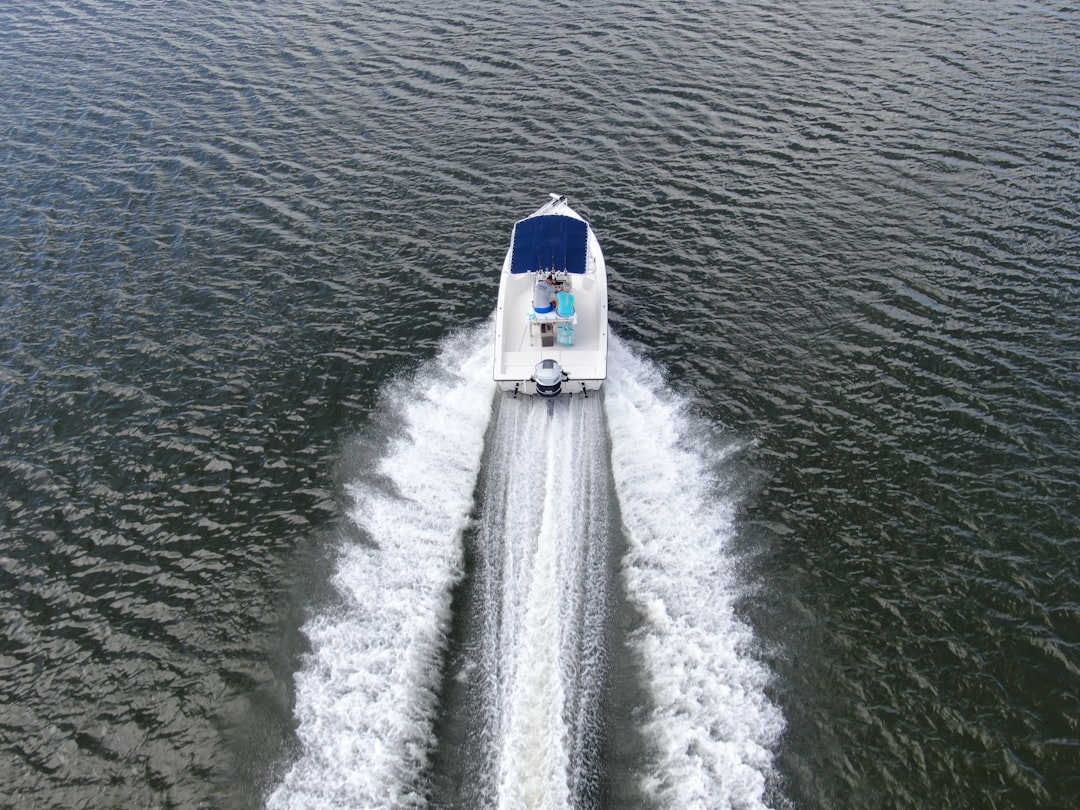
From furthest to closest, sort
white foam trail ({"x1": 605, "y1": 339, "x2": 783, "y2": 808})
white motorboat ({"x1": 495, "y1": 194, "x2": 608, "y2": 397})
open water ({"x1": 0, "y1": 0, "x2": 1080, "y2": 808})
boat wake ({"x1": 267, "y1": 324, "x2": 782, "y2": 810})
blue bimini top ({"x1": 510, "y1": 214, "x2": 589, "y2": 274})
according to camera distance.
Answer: blue bimini top ({"x1": 510, "y1": 214, "x2": 589, "y2": 274}) → white motorboat ({"x1": 495, "y1": 194, "x2": 608, "y2": 397}) → open water ({"x1": 0, "y1": 0, "x2": 1080, "y2": 808}) → boat wake ({"x1": 267, "y1": 324, "x2": 782, "y2": 810}) → white foam trail ({"x1": 605, "y1": 339, "x2": 783, "y2": 808})

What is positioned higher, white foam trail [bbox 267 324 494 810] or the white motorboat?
the white motorboat

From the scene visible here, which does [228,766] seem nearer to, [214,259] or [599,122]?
[214,259]

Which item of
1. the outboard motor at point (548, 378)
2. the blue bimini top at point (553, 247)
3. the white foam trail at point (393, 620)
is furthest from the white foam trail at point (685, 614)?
the blue bimini top at point (553, 247)

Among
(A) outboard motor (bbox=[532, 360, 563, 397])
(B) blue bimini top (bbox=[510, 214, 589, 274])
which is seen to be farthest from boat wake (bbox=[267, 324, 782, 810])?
(B) blue bimini top (bbox=[510, 214, 589, 274])

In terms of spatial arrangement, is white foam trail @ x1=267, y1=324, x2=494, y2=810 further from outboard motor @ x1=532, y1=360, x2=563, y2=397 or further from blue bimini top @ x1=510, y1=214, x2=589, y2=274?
blue bimini top @ x1=510, y1=214, x2=589, y2=274

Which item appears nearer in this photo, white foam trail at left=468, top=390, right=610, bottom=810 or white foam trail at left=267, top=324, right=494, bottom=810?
white foam trail at left=267, top=324, right=494, bottom=810

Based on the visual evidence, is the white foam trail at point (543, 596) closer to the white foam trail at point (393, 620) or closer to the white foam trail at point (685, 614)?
the white foam trail at point (685, 614)

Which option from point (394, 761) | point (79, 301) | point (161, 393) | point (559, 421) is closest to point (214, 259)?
point (79, 301)
